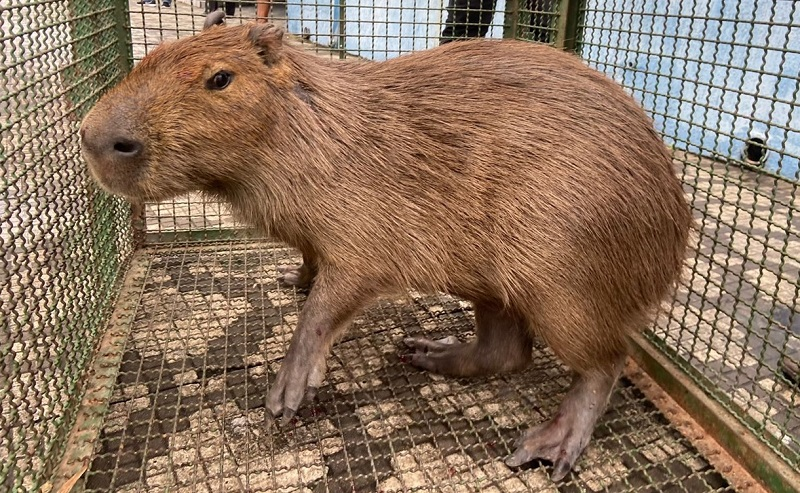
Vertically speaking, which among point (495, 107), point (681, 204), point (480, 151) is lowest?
point (681, 204)

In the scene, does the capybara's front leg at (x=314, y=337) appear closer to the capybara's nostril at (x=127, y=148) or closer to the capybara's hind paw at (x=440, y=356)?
Result: the capybara's hind paw at (x=440, y=356)

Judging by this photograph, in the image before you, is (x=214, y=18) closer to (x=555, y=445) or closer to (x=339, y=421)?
(x=339, y=421)

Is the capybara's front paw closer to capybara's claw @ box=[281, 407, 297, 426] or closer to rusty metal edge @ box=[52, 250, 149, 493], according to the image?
capybara's claw @ box=[281, 407, 297, 426]

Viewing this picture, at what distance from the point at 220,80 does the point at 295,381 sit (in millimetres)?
945

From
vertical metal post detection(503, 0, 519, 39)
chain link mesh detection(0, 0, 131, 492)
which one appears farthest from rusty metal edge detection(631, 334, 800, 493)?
chain link mesh detection(0, 0, 131, 492)

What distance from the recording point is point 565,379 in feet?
7.76

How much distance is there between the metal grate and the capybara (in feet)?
0.91

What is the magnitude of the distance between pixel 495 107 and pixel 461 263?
52cm

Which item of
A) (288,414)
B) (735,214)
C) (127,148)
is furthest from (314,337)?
(735,214)

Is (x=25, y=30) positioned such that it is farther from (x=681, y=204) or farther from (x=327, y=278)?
(x=681, y=204)

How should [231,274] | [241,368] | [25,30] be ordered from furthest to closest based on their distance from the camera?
[231,274], [241,368], [25,30]

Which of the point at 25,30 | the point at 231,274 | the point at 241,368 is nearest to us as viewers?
the point at 25,30

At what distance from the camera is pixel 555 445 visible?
195 centimetres

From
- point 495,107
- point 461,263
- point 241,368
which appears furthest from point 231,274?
point 495,107
